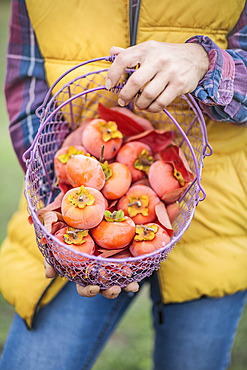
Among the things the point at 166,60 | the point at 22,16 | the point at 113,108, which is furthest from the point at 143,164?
the point at 22,16

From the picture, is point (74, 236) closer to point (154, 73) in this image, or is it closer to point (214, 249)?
point (154, 73)

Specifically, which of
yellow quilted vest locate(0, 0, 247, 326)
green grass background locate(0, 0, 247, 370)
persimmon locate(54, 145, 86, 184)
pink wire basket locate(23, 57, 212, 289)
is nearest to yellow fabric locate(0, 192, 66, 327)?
yellow quilted vest locate(0, 0, 247, 326)

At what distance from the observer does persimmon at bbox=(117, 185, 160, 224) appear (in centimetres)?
71

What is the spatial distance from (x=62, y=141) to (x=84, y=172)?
0.23 meters

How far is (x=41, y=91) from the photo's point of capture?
0.89 metres

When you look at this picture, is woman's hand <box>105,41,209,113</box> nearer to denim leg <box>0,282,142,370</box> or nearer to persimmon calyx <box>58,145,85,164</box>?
persimmon calyx <box>58,145,85,164</box>

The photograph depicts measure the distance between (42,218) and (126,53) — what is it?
0.32m

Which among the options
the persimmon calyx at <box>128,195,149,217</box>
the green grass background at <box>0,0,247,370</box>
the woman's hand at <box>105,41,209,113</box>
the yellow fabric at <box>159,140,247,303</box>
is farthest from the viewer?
the green grass background at <box>0,0,247,370</box>

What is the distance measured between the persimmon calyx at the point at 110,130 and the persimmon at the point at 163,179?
10 centimetres

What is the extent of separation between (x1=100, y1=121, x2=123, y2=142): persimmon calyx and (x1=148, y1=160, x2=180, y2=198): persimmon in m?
0.10

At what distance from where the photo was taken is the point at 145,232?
67 centimetres

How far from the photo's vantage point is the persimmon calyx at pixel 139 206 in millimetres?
703

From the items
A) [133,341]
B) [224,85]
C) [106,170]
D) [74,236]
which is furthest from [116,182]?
[133,341]

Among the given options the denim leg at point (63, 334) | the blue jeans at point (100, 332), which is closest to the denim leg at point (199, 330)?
the blue jeans at point (100, 332)
